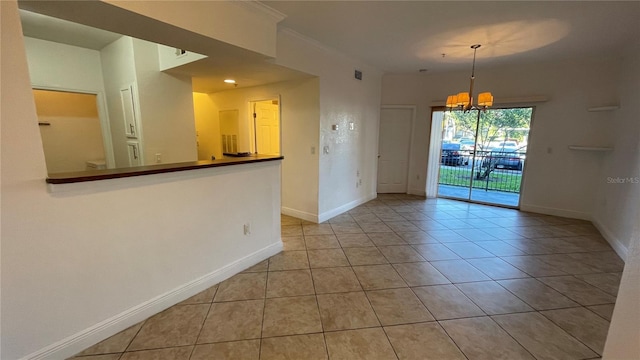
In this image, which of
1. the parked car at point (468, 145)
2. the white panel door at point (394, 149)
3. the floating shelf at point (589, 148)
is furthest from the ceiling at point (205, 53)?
the floating shelf at point (589, 148)

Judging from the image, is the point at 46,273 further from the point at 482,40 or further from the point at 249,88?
the point at 482,40

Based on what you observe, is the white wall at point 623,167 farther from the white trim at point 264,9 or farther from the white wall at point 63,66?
the white wall at point 63,66

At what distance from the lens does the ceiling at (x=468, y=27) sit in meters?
2.46

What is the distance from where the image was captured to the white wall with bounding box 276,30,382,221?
344 centimetres

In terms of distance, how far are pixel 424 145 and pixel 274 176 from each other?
13.6 feet

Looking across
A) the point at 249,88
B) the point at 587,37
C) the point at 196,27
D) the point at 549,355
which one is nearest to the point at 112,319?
the point at 196,27

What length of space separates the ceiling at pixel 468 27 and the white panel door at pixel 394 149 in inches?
72.1

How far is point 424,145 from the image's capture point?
5859 millimetres

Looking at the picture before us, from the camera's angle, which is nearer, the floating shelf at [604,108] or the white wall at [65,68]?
the white wall at [65,68]

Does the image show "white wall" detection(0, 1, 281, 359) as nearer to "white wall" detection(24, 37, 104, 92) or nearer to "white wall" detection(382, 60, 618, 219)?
"white wall" detection(24, 37, 104, 92)

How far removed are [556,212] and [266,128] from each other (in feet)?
18.1

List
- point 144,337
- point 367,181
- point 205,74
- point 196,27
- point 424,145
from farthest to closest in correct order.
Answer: point 424,145, point 367,181, point 205,74, point 196,27, point 144,337

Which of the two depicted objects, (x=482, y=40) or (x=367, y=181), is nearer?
(x=482, y=40)

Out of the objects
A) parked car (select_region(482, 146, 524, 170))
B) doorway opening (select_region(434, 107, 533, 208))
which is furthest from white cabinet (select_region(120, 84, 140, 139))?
parked car (select_region(482, 146, 524, 170))
